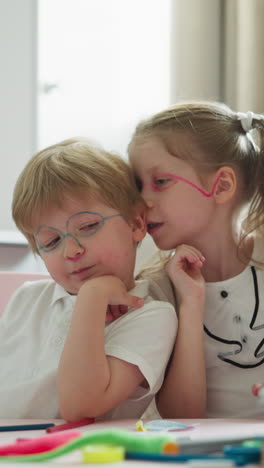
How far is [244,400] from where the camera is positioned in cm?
127

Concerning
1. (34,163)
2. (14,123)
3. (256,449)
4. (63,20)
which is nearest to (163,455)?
(256,449)

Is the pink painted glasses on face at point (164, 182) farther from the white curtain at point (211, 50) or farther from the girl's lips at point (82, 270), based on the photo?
the white curtain at point (211, 50)

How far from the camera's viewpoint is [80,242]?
1153 mm

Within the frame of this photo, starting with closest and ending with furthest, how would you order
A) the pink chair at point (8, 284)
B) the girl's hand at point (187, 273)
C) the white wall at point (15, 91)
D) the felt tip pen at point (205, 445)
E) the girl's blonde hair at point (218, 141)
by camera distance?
1. the felt tip pen at point (205, 445)
2. the girl's hand at point (187, 273)
3. the girl's blonde hair at point (218, 141)
4. the pink chair at point (8, 284)
5. the white wall at point (15, 91)

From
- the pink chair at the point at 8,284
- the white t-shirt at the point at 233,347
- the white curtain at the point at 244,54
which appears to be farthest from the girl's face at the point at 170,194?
the white curtain at the point at 244,54

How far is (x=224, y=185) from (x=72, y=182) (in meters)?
0.33

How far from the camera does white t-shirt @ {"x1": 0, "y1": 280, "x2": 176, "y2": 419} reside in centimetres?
109

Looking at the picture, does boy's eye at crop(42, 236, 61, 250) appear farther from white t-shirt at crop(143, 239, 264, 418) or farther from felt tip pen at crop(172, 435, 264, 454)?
felt tip pen at crop(172, 435, 264, 454)

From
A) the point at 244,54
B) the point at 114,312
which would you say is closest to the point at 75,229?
the point at 114,312

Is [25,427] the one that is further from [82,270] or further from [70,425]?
[82,270]

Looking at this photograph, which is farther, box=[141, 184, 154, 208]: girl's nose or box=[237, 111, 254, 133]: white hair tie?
box=[237, 111, 254, 133]: white hair tie

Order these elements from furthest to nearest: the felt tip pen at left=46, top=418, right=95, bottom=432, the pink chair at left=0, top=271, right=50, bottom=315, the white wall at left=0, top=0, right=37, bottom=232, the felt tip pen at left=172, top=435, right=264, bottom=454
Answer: the white wall at left=0, top=0, right=37, bottom=232
the pink chair at left=0, top=271, right=50, bottom=315
the felt tip pen at left=46, top=418, right=95, bottom=432
the felt tip pen at left=172, top=435, right=264, bottom=454

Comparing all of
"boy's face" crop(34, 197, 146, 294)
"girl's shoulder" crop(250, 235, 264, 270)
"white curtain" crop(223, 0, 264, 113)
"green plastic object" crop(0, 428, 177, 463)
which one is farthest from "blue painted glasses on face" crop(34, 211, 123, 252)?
"white curtain" crop(223, 0, 264, 113)

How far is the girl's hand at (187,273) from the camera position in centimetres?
121
